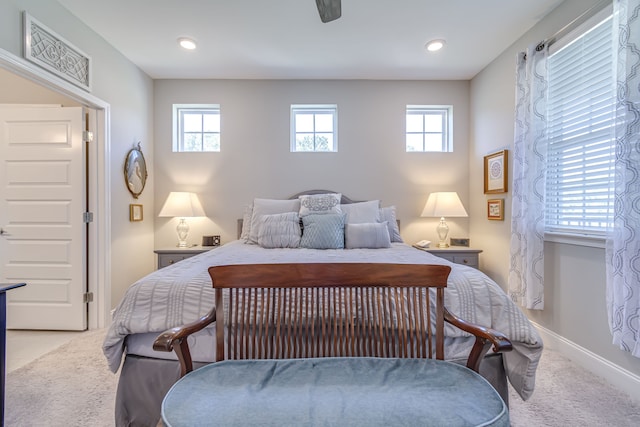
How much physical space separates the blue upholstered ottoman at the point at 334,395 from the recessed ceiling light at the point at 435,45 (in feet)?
9.31

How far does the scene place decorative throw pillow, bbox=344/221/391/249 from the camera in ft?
8.87

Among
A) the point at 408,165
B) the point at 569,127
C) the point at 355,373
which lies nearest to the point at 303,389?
the point at 355,373

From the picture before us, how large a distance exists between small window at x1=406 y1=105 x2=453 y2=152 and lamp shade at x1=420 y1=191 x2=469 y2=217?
681 mm

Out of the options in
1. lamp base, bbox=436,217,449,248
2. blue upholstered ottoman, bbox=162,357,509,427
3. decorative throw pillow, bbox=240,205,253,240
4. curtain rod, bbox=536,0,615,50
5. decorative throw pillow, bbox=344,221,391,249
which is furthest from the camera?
lamp base, bbox=436,217,449,248

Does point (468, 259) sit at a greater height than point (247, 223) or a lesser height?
lesser

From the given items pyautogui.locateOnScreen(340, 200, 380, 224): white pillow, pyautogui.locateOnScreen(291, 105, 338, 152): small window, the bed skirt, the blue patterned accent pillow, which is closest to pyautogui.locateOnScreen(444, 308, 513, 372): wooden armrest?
the bed skirt

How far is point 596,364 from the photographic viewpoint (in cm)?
207

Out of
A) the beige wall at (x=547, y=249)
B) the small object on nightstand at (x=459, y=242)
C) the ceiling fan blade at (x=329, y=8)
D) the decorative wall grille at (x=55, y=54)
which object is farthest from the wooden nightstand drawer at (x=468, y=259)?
the decorative wall grille at (x=55, y=54)

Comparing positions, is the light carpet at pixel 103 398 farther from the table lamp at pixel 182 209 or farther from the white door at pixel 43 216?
the table lamp at pixel 182 209

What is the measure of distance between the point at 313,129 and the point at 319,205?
119 cm

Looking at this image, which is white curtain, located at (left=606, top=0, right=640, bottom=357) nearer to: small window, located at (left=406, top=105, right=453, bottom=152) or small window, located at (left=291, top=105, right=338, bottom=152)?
small window, located at (left=406, top=105, right=453, bottom=152)

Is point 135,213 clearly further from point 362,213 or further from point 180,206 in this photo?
point 362,213

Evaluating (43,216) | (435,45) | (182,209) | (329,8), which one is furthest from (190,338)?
(435,45)

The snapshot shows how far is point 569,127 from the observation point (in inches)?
92.0
